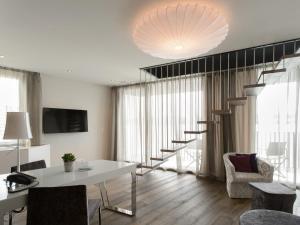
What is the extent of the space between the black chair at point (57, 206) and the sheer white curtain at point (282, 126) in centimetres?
391

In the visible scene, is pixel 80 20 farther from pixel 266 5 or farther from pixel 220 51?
pixel 220 51

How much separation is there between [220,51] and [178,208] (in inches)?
105

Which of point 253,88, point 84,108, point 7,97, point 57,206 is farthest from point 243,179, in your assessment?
point 7,97

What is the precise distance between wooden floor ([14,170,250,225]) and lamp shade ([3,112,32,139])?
49.4 inches

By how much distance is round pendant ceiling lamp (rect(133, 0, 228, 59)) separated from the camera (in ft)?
6.68

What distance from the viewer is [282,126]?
417cm

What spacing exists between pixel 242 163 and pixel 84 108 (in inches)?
171

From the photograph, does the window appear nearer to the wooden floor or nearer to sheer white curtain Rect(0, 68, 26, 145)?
sheer white curtain Rect(0, 68, 26, 145)

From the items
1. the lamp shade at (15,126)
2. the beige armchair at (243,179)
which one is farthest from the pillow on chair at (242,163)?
the lamp shade at (15,126)

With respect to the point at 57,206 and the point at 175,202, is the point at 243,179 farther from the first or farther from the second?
the point at 57,206

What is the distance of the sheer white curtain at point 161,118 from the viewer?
5.19 meters

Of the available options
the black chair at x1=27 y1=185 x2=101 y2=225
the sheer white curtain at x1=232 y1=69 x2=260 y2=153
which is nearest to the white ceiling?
the sheer white curtain at x1=232 y1=69 x2=260 y2=153

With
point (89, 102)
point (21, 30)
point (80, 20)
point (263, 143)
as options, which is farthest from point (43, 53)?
point (263, 143)

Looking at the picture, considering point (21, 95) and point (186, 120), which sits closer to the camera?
point (21, 95)
